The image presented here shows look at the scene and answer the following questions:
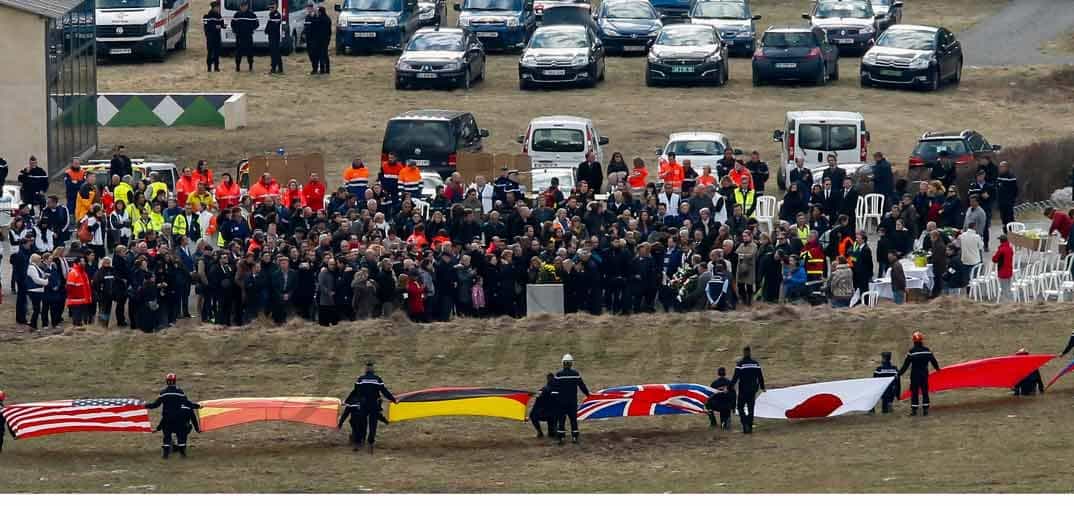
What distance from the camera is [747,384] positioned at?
25672 mm

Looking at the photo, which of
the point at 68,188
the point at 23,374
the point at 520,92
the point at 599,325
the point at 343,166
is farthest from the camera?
the point at 520,92

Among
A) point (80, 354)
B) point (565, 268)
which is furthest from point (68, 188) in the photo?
point (565, 268)

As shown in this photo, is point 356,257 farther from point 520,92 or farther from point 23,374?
point 520,92

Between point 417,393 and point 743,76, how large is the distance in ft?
87.3

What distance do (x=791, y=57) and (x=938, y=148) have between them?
1081cm

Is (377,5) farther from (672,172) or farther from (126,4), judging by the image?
(672,172)

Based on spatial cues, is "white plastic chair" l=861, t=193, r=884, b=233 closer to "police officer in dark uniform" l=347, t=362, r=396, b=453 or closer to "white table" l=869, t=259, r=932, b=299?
"white table" l=869, t=259, r=932, b=299

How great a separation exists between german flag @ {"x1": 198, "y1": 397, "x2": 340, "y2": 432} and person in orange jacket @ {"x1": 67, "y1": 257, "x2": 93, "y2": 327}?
5.57 m

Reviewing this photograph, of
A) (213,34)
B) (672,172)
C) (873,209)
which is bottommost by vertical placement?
(873,209)

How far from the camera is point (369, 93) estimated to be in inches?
1950

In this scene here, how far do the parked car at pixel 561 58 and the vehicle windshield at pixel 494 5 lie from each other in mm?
4306

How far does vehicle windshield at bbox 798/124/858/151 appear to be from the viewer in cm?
3975

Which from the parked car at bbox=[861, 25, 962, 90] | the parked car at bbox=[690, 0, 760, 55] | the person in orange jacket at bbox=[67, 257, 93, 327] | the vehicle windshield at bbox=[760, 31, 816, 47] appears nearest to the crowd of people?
the person in orange jacket at bbox=[67, 257, 93, 327]

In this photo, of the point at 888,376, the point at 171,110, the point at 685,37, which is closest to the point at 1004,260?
the point at 888,376
